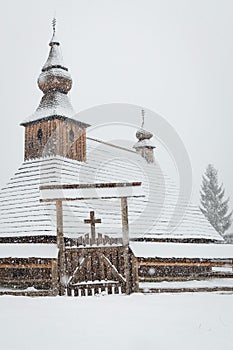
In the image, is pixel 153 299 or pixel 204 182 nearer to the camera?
pixel 153 299

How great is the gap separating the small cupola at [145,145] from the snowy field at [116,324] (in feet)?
64.7

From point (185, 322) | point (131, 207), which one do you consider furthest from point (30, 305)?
point (131, 207)

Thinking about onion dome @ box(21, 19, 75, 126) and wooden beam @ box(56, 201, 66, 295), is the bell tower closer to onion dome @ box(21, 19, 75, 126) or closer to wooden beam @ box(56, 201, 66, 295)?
onion dome @ box(21, 19, 75, 126)

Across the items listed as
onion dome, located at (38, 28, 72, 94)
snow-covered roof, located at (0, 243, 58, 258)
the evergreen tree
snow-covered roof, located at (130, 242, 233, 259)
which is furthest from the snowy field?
the evergreen tree

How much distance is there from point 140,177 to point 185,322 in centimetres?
1614

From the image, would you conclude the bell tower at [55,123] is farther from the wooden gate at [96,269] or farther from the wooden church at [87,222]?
the wooden gate at [96,269]

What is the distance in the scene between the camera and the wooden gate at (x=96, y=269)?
9367 millimetres

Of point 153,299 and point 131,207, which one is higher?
point 131,207

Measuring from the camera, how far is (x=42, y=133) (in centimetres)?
1845

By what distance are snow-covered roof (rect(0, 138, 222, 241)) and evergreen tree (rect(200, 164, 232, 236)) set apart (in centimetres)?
2042

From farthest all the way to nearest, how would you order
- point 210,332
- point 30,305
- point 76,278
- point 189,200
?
point 189,200 < point 76,278 < point 30,305 < point 210,332

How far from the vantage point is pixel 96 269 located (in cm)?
957

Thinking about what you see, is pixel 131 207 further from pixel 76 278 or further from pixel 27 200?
pixel 76 278

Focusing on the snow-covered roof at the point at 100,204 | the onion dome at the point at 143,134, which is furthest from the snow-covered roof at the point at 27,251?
the onion dome at the point at 143,134
